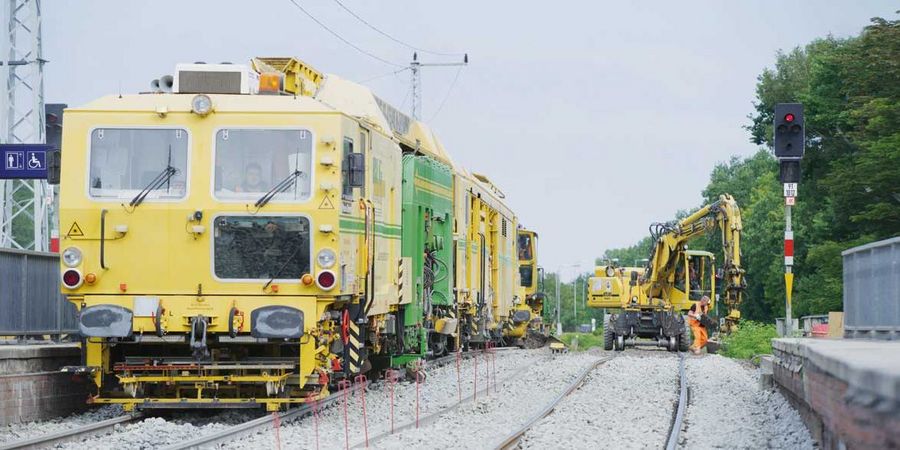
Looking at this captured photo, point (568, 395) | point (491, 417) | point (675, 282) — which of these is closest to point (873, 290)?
point (491, 417)

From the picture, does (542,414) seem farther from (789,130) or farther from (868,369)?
(868,369)

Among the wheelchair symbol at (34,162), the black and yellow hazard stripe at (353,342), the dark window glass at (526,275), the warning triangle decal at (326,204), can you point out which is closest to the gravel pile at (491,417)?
the black and yellow hazard stripe at (353,342)

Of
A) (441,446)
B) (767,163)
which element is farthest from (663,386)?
(767,163)

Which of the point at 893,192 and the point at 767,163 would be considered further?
the point at 767,163

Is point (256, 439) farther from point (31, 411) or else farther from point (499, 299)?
point (499, 299)

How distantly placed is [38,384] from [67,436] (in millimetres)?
2656

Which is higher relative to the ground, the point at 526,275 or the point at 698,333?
the point at 526,275

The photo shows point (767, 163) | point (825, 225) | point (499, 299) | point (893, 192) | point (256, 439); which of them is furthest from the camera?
point (767, 163)

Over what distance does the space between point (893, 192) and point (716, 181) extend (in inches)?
3023

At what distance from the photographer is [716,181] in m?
124

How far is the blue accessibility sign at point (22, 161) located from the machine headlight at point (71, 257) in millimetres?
5227

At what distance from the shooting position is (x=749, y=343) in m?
35.4

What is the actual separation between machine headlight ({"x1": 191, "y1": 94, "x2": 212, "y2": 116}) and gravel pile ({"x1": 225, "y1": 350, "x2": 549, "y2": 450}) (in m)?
3.54

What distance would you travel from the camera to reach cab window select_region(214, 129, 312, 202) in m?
14.4
